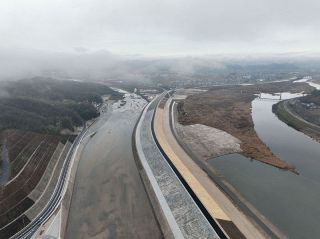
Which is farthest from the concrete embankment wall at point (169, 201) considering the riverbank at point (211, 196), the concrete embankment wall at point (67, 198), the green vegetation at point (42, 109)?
the green vegetation at point (42, 109)

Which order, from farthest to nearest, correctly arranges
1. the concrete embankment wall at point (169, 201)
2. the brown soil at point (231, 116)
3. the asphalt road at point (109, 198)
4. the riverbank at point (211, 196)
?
the brown soil at point (231, 116), the asphalt road at point (109, 198), the concrete embankment wall at point (169, 201), the riverbank at point (211, 196)

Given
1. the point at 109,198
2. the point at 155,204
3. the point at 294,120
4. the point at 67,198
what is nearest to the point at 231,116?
the point at 294,120

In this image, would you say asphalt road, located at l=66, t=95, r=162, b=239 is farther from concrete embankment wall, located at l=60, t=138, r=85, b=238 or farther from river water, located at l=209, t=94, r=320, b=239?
river water, located at l=209, t=94, r=320, b=239

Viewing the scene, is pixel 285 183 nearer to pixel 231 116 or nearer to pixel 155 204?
pixel 155 204

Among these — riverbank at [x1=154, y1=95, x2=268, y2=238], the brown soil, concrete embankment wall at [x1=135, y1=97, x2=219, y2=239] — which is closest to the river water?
the brown soil

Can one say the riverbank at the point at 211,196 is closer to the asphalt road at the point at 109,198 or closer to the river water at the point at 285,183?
the river water at the point at 285,183
